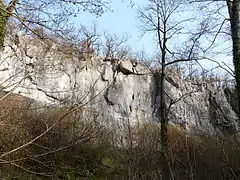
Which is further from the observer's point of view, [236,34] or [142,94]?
[142,94]

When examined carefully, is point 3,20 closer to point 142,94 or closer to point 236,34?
point 236,34

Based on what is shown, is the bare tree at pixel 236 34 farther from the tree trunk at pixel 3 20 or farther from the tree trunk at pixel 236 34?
the tree trunk at pixel 3 20

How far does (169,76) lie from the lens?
59.8 feet

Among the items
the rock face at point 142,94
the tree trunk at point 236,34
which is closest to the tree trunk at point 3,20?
the tree trunk at point 236,34

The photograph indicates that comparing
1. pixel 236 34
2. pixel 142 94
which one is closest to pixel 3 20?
pixel 236 34

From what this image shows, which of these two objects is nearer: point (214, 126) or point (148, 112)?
point (148, 112)

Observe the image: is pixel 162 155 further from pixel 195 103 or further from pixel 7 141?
pixel 195 103

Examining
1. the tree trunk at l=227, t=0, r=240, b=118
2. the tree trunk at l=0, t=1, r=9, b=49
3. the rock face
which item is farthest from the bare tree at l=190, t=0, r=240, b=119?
the rock face

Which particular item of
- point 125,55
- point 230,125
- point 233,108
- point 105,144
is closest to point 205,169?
point 105,144

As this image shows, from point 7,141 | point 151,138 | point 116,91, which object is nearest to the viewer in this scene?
point 7,141

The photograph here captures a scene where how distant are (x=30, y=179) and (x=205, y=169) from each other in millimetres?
6945

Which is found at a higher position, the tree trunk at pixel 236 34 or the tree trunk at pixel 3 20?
the tree trunk at pixel 236 34

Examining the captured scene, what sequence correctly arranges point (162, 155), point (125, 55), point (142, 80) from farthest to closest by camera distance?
point (125, 55) < point (142, 80) < point (162, 155)

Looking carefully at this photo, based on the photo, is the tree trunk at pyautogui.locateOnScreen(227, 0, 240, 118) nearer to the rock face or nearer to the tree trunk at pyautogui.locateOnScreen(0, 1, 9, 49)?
the tree trunk at pyautogui.locateOnScreen(0, 1, 9, 49)
